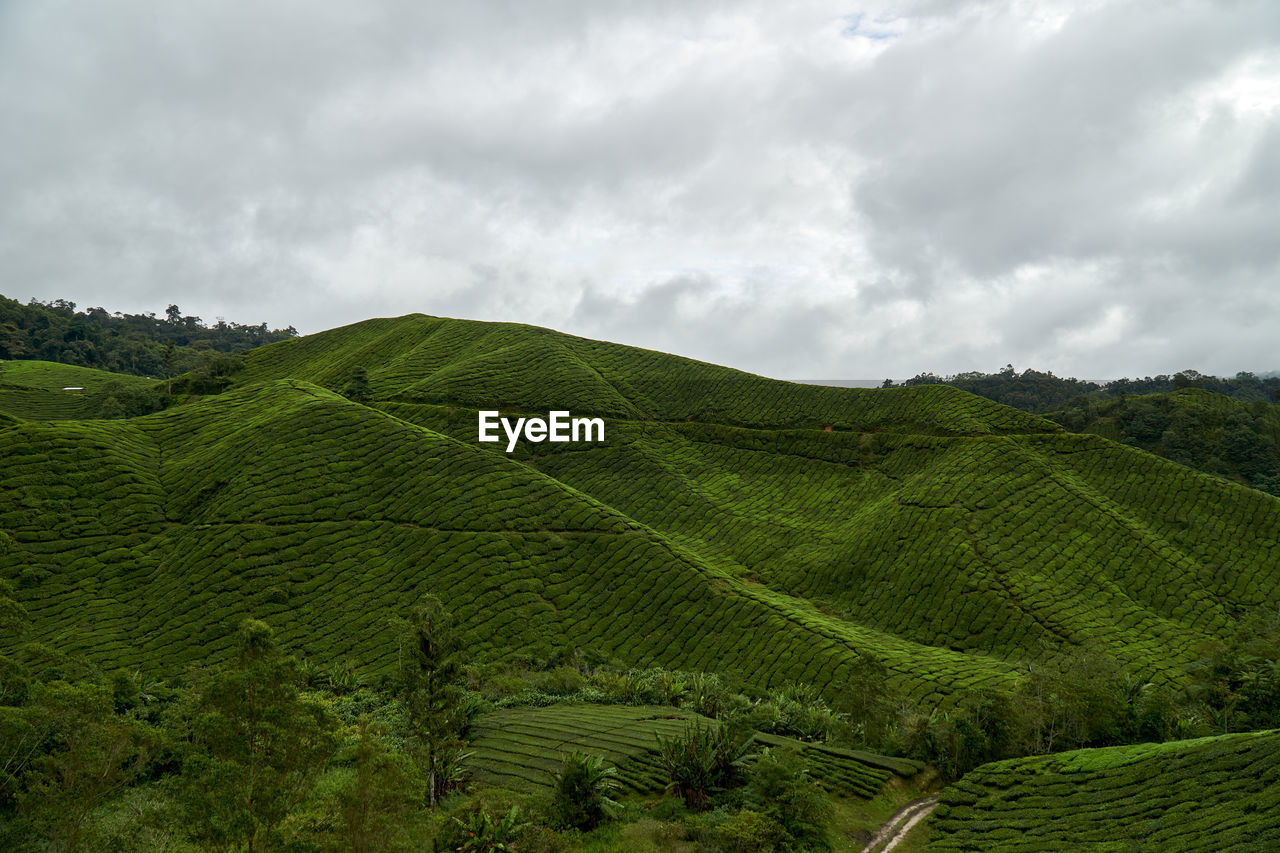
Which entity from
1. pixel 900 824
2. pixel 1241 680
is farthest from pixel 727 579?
pixel 1241 680

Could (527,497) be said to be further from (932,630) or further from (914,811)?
(914,811)

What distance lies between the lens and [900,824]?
26.6m

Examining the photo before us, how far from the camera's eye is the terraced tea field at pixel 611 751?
1091 inches

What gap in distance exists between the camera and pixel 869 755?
3136cm

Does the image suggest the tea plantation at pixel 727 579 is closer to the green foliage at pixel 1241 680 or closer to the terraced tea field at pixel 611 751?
the terraced tea field at pixel 611 751

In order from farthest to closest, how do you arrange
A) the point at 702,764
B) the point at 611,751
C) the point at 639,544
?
1. the point at 639,544
2. the point at 611,751
3. the point at 702,764

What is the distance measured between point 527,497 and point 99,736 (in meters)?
45.2

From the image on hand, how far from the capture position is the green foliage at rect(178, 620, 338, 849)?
14758 millimetres

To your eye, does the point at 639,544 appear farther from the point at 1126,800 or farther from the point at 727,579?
the point at 1126,800

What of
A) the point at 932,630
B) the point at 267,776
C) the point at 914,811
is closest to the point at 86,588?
the point at 267,776

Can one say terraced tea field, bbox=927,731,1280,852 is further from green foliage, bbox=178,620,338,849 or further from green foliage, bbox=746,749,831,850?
green foliage, bbox=178,620,338,849

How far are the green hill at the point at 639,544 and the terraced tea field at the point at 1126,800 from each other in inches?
562

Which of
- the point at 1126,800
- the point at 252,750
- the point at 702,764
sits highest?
the point at 252,750

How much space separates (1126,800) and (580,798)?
19.7 metres
